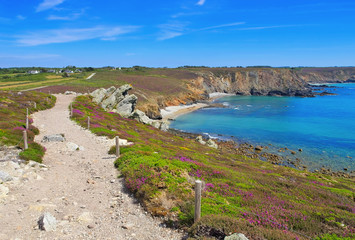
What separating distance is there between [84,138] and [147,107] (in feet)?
155

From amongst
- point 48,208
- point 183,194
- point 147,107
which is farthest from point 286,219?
point 147,107

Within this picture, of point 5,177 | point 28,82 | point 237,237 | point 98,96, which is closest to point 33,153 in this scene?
point 5,177

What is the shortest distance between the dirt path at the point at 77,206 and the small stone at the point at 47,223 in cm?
16

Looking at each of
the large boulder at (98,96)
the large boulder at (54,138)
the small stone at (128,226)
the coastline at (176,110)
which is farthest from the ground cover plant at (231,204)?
the coastline at (176,110)

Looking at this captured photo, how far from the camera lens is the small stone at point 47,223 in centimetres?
862

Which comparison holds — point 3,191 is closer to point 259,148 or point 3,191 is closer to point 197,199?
point 197,199

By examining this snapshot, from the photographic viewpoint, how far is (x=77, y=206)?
10.8 meters

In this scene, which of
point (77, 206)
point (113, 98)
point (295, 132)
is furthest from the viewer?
point (295, 132)

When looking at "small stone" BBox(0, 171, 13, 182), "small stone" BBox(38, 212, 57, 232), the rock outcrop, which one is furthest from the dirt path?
the rock outcrop

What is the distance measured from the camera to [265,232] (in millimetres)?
7828

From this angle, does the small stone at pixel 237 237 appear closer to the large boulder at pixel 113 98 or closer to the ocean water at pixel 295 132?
the ocean water at pixel 295 132

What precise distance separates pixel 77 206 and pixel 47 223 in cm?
211

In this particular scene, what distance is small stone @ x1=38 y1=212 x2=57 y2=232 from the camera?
862cm

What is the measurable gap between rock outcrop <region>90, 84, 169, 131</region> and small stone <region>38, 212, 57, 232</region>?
41.9m
